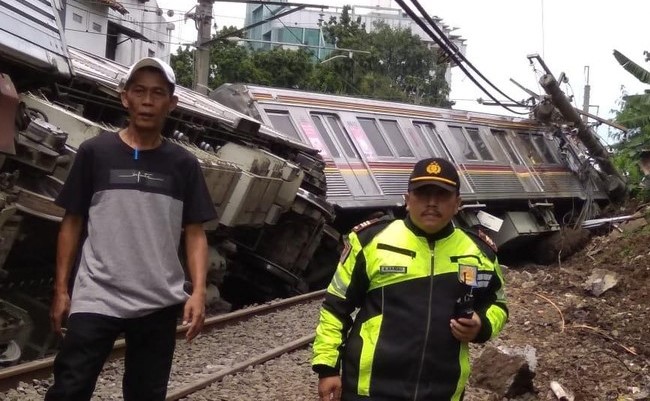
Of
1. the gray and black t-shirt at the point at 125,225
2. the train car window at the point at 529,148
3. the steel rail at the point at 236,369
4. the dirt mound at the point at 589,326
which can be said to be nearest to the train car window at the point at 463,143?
the train car window at the point at 529,148

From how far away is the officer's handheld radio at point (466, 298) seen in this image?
9.15 feet

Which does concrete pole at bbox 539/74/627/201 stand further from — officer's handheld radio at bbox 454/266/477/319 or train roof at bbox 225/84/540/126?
officer's handheld radio at bbox 454/266/477/319

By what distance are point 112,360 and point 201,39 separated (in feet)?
40.9

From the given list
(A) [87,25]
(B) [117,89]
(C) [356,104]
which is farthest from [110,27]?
(B) [117,89]

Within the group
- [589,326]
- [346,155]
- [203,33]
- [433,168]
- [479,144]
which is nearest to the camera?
[433,168]

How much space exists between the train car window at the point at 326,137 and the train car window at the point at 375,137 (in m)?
1.00

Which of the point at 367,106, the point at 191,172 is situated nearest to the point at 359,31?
the point at 367,106

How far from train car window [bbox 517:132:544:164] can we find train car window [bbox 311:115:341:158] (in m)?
6.54

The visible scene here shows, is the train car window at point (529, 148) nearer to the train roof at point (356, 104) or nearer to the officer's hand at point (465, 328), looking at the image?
the train roof at point (356, 104)

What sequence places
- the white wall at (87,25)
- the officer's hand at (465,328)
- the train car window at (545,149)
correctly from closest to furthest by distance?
the officer's hand at (465,328) < the train car window at (545,149) < the white wall at (87,25)

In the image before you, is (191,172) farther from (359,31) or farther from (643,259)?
(359,31)

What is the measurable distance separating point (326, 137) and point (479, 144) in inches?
191

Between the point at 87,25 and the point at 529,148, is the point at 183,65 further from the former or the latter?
the point at 529,148

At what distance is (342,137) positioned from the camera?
560 inches
